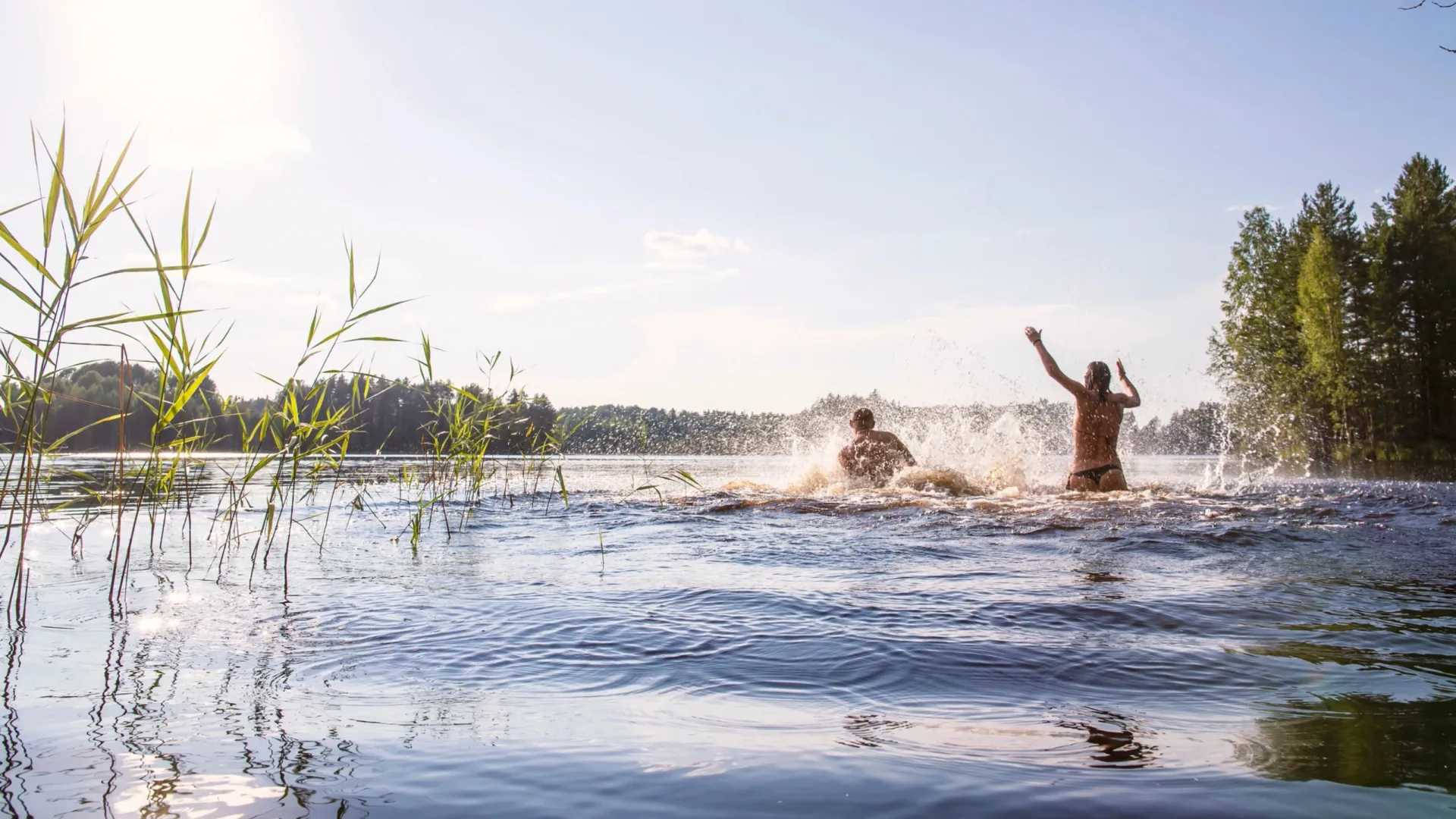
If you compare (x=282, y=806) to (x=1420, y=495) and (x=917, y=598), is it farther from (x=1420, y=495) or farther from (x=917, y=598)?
(x=1420, y=495)

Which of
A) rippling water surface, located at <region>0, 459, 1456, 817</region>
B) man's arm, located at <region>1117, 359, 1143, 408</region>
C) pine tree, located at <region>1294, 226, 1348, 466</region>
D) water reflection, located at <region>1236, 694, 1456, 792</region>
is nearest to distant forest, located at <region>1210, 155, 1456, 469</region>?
pine tree, located at <region>1294, 226, 1348, 466</region>

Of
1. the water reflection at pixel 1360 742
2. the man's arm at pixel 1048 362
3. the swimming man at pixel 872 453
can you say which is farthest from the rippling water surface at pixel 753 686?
the swimming man at pixel 872 453

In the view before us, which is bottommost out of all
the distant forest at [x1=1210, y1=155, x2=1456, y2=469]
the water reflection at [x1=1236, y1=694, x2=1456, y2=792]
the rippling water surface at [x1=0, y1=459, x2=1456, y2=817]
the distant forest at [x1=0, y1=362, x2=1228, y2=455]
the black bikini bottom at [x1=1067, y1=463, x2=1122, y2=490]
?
the rippling water surface at [x1=0, y1=459, x2=1456, y2=817]

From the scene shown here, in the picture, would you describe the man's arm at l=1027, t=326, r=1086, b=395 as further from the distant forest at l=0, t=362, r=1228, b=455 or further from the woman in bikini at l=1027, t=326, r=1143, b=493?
the distant forest at l=0, t=362, r=1228, b=455

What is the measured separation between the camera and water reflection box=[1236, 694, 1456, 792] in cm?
211

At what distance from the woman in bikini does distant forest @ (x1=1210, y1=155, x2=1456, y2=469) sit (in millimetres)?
33789

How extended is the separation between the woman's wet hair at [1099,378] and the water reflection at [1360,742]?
8.92m

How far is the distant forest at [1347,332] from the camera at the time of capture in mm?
37000

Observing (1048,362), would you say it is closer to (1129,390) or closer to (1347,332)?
(1129,390)

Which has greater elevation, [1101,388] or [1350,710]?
[1101,388]

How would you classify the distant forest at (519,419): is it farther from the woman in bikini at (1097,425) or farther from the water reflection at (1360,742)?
the water reflection at (1360,742)

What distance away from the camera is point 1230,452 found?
150ft

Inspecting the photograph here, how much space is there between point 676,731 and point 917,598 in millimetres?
2697

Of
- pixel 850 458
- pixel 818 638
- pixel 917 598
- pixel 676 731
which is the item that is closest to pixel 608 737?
pixel 676 731
